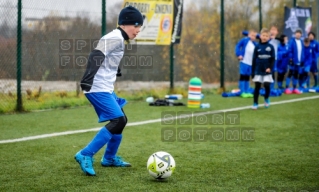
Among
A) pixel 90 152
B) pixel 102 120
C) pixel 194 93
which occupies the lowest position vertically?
pixel 90 152

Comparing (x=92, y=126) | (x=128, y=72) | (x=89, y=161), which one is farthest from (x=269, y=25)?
(x=89, y=161)

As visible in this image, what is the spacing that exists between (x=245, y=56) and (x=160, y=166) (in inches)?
443

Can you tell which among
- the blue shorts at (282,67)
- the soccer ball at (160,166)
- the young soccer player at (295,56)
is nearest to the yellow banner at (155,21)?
the blue shorts at (282,67)

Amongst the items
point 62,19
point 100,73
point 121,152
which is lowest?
point 121,152

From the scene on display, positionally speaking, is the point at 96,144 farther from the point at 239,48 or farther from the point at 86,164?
the point at 239,48

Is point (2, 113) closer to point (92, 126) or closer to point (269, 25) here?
point (92, 126)

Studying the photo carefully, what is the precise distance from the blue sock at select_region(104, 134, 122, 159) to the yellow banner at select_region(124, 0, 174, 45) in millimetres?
8345

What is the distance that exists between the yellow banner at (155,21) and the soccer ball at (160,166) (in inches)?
353

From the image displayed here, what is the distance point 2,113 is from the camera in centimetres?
1165

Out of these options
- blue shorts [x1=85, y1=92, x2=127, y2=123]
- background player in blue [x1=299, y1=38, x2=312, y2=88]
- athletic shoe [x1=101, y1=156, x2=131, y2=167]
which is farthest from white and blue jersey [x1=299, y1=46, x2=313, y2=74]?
blue shorts [x1=85, y1=92, x2=127, y2=123]

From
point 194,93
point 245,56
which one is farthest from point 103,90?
point 245,56

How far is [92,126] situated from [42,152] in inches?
104

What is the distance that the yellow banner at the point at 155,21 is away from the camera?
1463 centimetres

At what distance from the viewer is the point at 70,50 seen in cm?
1341
